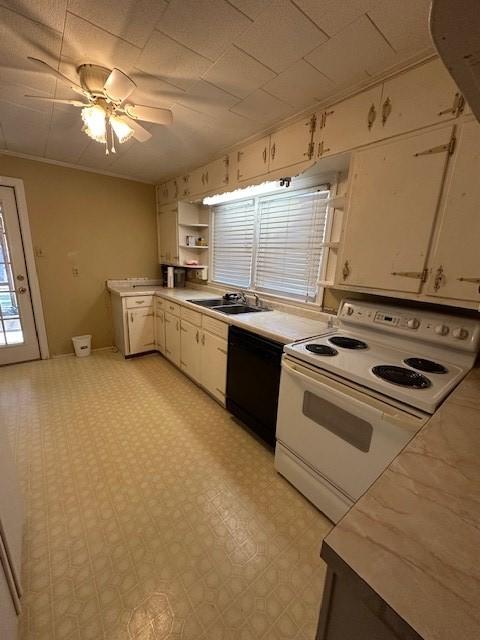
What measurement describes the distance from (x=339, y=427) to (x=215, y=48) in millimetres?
1992

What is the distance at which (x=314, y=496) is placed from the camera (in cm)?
152

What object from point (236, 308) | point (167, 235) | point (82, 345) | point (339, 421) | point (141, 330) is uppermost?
point (167, 235)

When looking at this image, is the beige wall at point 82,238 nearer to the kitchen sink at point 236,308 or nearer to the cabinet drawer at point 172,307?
the cabinet drawer at point 172,307

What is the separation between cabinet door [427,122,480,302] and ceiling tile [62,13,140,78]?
1661 mm

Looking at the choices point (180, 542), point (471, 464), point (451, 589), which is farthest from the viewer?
point (180, 542)

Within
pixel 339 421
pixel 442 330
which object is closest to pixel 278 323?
pixel 339 421

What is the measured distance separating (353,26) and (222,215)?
2198 millimetres

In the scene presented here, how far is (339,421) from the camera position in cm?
134

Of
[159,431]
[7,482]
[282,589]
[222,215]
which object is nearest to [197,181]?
[222,215]

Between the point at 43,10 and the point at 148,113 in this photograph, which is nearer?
the point at 43,10

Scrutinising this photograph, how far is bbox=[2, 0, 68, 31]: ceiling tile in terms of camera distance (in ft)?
3.47

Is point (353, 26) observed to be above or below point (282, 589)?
above

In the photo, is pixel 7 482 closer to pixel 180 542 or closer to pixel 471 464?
pixel 180 542

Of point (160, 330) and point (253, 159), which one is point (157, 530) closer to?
point (160, 330)
